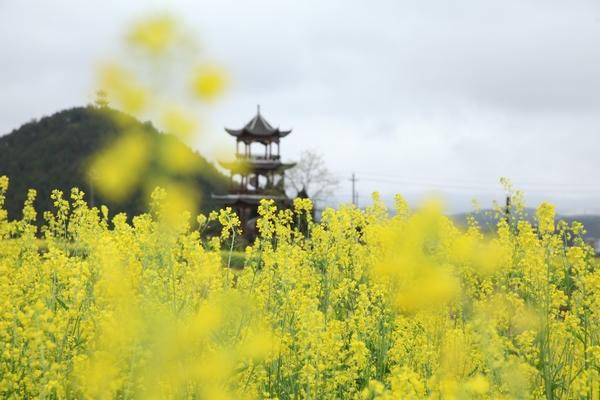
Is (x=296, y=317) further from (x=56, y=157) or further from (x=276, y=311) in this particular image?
(x=56, y=157)

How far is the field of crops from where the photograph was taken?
131 inches

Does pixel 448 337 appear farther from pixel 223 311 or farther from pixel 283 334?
pixel 223 311

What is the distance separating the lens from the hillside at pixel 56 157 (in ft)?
177

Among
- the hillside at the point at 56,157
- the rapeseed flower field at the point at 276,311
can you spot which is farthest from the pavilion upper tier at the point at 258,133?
the rapeseed flower field at the point at 276,311

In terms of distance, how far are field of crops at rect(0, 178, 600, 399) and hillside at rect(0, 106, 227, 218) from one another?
45322 millimetres

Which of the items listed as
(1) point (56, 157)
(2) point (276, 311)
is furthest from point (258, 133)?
(2) point (276, 311)

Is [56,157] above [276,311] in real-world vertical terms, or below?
above

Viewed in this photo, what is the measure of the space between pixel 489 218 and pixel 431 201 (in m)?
2.06

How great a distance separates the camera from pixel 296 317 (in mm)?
4465

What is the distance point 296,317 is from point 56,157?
199 ft

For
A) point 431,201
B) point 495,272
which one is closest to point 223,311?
point 431,201

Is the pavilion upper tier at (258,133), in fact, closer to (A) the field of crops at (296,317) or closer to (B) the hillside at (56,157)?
(B) the hillside at (56,157)

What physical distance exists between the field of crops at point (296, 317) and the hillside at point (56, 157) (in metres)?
45.3

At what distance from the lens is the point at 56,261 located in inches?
146
